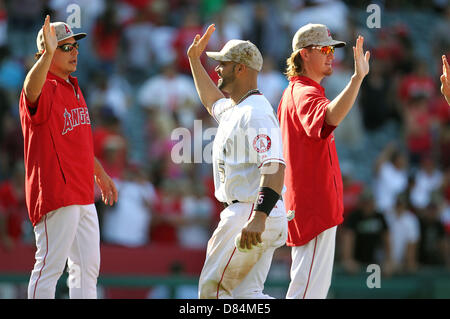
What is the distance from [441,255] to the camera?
11938 millimetres

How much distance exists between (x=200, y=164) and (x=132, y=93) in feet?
8.01

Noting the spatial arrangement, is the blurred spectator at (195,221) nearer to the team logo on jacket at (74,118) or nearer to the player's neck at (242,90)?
the team logo on jacket at (74,118)

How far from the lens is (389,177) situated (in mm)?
12320

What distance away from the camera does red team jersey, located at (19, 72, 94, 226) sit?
5.96 meters

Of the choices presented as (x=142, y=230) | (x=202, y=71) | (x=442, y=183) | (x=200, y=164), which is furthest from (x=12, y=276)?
(x=442, y=183)

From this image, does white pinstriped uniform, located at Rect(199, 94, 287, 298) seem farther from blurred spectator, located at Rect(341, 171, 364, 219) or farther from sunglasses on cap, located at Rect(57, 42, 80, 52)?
blurred spectator, located at Rect(341, 171, 364, 219)

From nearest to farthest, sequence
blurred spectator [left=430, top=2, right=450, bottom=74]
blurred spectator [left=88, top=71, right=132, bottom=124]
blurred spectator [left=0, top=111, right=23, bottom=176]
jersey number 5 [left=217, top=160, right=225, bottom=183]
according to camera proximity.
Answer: jersey number 5 [left=217, top=160, right=225, bottom=183] < blurred spectator [left=0, top=111, right=23, bottom=176] < blurred spectator [left=88, top=71, right=132, bottom=124] < blurred spectator [left=430, top=2, right=450, bottom=74]

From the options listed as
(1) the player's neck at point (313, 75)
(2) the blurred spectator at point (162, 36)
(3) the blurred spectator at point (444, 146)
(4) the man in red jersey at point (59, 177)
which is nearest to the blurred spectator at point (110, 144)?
(2) the blurred spectator at point (162, 36)

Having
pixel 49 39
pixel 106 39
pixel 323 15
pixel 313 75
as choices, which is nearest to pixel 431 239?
pixel 323 15

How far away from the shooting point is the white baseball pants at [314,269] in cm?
594

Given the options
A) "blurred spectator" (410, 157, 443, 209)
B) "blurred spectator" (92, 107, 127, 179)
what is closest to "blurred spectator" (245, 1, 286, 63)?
"blurred spectator" (410, 157, 443, 209)

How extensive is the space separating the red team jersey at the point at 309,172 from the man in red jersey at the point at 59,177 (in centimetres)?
139

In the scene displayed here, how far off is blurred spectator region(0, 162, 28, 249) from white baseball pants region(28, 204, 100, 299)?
4596 millimetres

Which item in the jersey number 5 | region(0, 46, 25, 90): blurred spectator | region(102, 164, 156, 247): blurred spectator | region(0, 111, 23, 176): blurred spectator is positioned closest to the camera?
the jersey number 5
